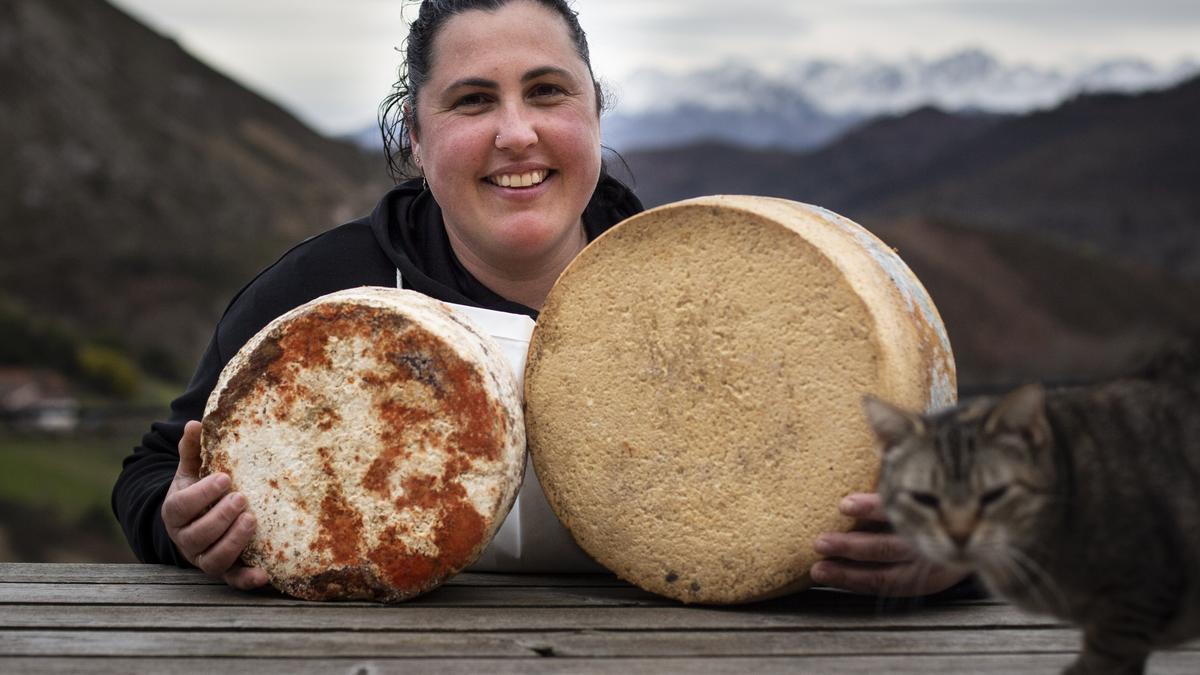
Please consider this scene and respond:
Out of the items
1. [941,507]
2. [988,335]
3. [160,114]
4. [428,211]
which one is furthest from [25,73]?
[941,507]

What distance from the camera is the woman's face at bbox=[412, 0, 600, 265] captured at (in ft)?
13.9

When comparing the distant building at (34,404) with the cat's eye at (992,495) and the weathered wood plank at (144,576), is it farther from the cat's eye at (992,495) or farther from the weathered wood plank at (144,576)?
the cat's eye at (992,495)

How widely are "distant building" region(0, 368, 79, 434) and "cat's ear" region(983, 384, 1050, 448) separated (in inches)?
962

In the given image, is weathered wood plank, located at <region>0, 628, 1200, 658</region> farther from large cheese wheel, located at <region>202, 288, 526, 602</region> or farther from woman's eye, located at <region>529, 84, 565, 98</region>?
woman's eye, located at <region>529, 84, 565, 98</region>

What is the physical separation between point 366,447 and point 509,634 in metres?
0.66

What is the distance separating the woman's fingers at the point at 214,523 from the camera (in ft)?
10.8

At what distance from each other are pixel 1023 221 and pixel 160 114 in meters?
30.6

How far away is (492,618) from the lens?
10.3ft

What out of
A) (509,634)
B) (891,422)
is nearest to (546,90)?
(509,634)

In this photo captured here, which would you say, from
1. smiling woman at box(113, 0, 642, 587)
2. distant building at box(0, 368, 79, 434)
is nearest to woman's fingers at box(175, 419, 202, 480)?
smiling woman at box(113, 0, 642, 587)

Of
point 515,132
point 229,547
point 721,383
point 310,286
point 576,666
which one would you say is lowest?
point 576,666

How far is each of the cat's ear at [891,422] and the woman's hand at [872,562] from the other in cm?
46

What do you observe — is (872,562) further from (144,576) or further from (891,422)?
(144,576)

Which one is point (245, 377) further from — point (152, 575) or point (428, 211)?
point (428, 211)
